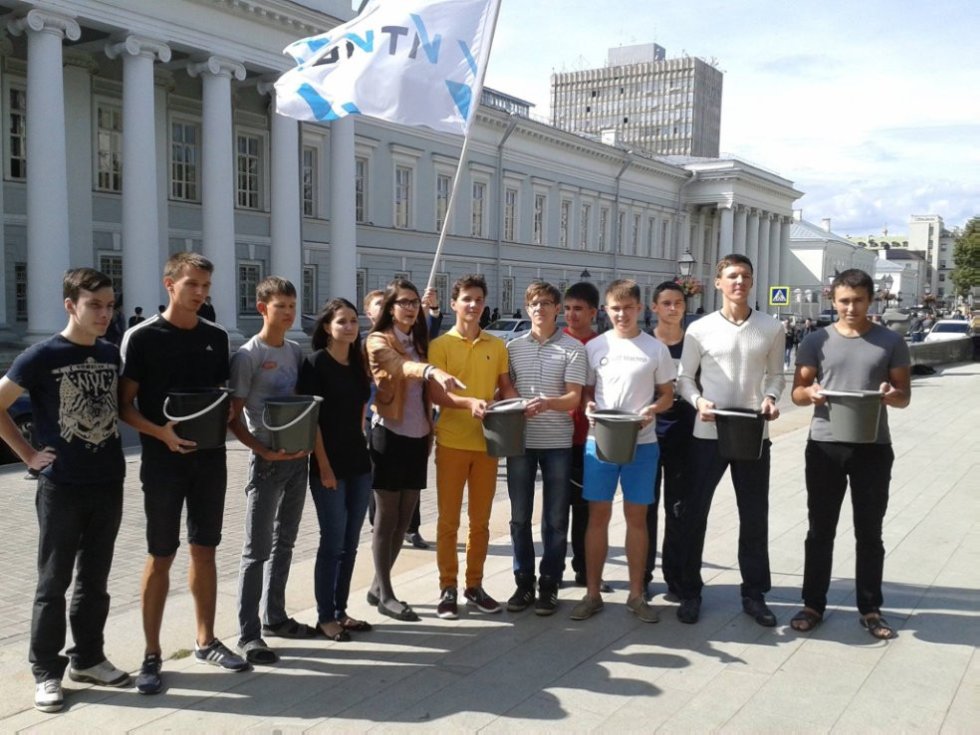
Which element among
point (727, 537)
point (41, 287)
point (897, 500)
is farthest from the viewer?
point (41, 287)

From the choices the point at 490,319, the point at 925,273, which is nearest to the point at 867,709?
the point at 490,319

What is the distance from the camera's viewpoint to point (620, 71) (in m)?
125

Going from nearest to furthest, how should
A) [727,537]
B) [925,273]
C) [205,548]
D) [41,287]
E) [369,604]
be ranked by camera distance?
[205,548]
[369,604]
[727,537]
[41,287]
[925,273]

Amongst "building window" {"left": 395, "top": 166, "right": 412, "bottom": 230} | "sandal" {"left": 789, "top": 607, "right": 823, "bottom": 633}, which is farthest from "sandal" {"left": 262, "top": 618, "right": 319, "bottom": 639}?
"building window" {"left": 395, "top": 166, "right": 412, "bottom": 230}

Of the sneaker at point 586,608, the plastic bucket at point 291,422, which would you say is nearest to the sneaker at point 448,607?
the sneaker at point 586,608

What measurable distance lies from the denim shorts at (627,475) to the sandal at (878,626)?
138 centimetres

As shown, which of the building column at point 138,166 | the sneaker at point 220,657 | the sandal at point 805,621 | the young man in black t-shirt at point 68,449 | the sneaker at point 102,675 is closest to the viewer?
the young man in black t-shirt at point 68,449

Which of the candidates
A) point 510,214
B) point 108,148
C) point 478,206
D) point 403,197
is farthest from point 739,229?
point 108,148

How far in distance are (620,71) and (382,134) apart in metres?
98.8

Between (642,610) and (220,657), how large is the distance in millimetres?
2358

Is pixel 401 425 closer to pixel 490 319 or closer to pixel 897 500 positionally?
pixel 897 500

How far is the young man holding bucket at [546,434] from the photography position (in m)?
5.09

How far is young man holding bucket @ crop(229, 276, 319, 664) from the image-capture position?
4.37 meters

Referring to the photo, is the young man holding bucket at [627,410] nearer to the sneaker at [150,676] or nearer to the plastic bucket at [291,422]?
the plastic bucket at [291,422]
